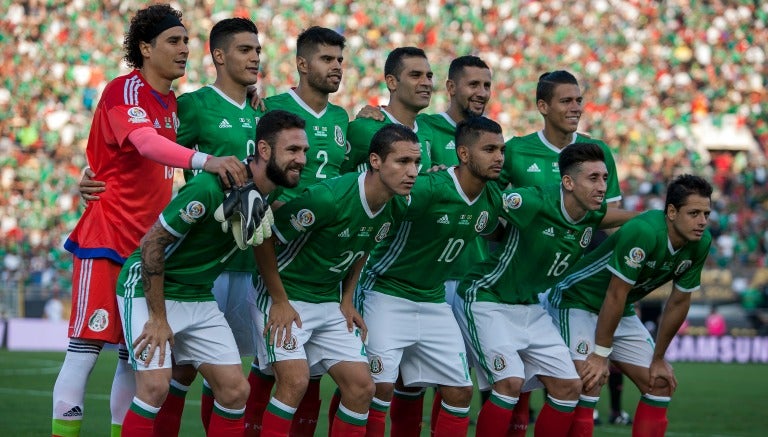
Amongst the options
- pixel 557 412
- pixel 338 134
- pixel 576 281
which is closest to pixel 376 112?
pixel 338 134

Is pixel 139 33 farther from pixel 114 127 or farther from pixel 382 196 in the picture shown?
pixel 382 196

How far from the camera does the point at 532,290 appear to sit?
290 inches

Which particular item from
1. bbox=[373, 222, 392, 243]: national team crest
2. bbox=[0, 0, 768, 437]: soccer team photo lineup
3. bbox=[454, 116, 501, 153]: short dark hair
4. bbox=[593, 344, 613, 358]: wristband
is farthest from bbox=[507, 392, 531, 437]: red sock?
bbox=[454, 116, 501, 153]: short dark hair

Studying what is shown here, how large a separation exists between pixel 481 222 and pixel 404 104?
1.13 meters

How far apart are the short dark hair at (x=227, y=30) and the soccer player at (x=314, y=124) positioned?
1.46 ft

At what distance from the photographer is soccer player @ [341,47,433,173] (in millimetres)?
7441

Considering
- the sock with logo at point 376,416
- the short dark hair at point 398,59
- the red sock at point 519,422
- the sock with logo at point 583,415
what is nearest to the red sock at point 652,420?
the sock with logo at point 583,415

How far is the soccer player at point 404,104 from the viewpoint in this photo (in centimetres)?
744

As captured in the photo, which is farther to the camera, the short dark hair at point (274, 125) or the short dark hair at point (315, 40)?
the short dark hair at point (315, 40)

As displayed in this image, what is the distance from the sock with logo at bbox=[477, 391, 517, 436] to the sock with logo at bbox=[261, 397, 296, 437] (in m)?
1.37

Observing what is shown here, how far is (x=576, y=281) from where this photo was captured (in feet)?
25.1

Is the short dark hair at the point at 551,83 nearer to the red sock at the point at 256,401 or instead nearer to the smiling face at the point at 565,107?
the smiling face at the point at 565,107

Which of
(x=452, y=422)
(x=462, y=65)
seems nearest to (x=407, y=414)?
(x=452, y=422)

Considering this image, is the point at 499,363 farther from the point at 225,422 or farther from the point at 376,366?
the point at 225,422
